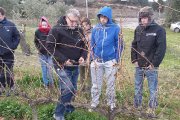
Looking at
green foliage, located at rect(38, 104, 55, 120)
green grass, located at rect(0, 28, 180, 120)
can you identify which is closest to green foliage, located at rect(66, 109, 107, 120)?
green grass, located at rect(0, 28, 180, 120)

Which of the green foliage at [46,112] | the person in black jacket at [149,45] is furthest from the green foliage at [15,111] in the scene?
the person in black jacket at [149,45]

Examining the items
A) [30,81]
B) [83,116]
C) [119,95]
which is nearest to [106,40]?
[119,95]

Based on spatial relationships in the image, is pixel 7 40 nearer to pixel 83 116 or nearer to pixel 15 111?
pixel 15 111

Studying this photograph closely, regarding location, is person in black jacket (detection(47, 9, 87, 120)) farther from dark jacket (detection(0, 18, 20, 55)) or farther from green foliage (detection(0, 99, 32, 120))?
dark jacket (detection(0, 18, 20, 55))

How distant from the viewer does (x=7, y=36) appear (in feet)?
21.2

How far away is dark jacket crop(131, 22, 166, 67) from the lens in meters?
5.38

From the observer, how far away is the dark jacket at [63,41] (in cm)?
514

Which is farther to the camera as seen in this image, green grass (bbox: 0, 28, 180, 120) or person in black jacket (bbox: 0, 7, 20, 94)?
person in black jacket (bbox: 0, 7, 20, 94)

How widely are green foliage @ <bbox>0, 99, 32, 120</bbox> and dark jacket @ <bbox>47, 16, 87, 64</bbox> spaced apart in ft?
3.42

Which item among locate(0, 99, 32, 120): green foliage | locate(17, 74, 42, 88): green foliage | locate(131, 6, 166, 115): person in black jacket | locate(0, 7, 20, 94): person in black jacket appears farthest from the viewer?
locate(17, 74, 42, 88): green foliage

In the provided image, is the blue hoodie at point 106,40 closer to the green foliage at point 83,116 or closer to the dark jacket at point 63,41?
the dark jacket at point 63,41

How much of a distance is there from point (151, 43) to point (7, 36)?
8.11 feet

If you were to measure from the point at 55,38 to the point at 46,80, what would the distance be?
1793 mm

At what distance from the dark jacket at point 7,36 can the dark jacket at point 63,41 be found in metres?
1.43
